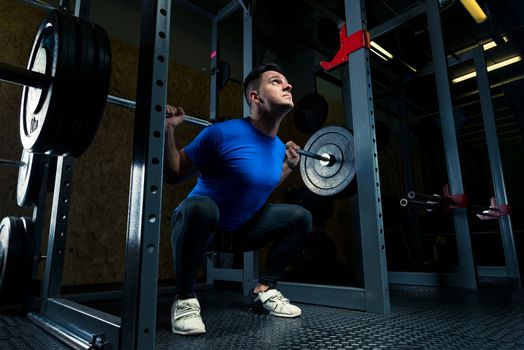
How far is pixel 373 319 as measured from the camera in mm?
1282

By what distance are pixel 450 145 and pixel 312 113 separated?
1005 mm

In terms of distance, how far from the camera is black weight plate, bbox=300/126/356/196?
1.78 metres

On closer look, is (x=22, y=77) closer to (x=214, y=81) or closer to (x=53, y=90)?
(x=53, y=90)

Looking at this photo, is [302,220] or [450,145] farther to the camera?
[450,145]

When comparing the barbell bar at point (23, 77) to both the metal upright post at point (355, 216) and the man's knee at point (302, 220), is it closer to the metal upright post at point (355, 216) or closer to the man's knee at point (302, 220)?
the man's knee at point (302, 220)

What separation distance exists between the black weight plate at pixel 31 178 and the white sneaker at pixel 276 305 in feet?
3.72

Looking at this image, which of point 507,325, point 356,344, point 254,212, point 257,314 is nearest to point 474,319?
point 507,325

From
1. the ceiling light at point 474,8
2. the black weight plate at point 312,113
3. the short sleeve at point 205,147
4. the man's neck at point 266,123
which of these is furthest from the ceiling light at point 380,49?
the short sleeve at point 205,147

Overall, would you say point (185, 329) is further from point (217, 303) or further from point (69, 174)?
point (69, 174)

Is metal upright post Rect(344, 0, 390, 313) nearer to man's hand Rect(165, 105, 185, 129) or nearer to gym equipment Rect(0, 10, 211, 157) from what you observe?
man's hand Rect(165, 105, 185, 129)

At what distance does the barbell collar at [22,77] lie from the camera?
849 mm

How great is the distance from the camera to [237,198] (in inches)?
54.8

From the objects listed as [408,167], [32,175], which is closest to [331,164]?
[32,175]

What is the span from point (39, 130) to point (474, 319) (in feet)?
5.29
